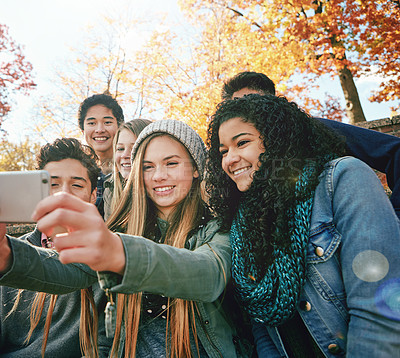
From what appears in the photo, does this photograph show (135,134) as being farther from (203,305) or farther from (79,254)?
(79,254)

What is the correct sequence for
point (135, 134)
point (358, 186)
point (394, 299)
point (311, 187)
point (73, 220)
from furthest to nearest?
point (135, 134), point (311, 187), point (358, 186), point (394, 299), point (73, 220)

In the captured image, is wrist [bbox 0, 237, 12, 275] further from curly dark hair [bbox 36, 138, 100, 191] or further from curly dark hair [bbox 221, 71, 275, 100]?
curly dark hair [bbox 221, 71, 275, 100]

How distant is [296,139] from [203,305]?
107 cm

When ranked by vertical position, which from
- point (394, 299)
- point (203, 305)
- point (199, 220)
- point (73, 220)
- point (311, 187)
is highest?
point (311, 187)

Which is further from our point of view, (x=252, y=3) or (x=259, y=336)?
(x=252, y=3)

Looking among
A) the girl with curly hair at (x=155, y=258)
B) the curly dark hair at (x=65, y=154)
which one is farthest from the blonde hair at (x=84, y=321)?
the curly dark hair at (x=65, y=154)

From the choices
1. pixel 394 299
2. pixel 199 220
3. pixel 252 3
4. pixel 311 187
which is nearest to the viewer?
pixel 394 299

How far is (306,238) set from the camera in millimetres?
1402

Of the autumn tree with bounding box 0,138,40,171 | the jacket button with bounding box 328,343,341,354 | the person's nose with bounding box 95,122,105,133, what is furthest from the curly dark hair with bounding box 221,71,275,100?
the autumn tree with bounding box 0,138,40,171

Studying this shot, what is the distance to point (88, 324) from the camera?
181cm

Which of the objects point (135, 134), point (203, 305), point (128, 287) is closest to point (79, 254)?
point (128, 287)

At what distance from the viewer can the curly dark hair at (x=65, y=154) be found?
8.63 feet

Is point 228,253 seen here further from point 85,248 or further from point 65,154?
point 65,154

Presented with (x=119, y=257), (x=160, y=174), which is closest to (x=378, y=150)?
(x=160, y=174)
